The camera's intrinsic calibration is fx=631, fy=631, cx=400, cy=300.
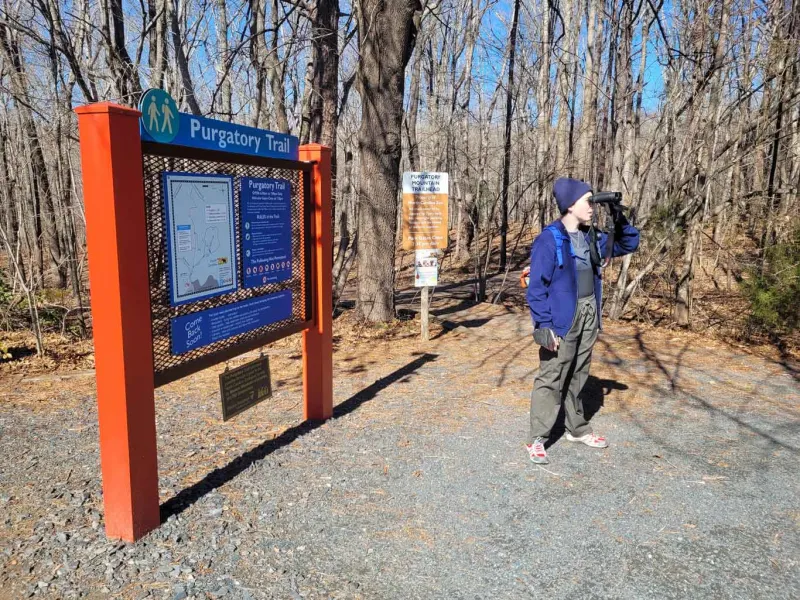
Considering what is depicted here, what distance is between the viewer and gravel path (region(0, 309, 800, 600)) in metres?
3.01

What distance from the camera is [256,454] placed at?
4523 millimetres

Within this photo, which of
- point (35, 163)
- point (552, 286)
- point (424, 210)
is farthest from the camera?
point (35, 163)

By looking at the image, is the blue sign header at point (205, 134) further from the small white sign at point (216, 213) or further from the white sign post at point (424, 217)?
the white sign post at point (424, 217)

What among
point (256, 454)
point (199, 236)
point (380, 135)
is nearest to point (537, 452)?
point (256, 454)

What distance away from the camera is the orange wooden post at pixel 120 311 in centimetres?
300

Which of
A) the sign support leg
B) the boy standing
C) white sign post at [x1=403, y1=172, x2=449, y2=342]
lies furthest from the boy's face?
the sign support leg

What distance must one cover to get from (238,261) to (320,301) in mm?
1071

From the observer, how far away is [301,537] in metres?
3.37

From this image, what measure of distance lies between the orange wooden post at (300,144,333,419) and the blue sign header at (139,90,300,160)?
281 mm

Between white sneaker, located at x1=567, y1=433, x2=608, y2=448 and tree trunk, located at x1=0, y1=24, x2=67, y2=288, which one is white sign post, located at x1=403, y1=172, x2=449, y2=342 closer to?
white sneaker, located at x1=567, y1=433, x2=608, y2=448

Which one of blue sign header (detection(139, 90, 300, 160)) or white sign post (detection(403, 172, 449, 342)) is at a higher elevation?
blue sign header (detection(139, 90, 300, 160))

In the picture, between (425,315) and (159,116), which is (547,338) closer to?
(159,116)

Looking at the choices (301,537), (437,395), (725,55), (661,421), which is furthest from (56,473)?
(725,55)

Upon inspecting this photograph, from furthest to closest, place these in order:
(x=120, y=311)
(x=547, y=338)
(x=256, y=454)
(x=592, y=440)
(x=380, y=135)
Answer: (x=380, y=135)
(x=592, y=440)
(x=256, y=454)
(x=547, y=338)
(x=120, y=311)
